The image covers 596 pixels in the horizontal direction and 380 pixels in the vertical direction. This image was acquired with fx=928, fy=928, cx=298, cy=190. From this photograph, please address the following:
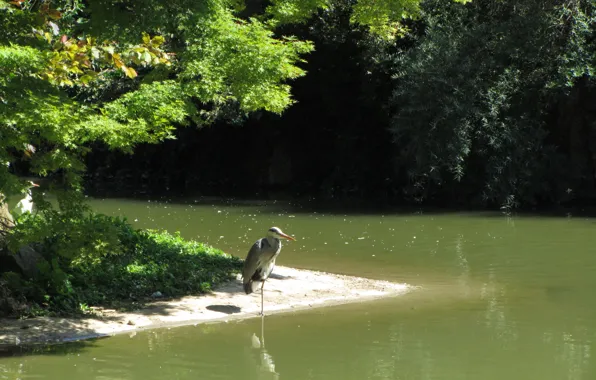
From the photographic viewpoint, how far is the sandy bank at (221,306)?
35.6ft

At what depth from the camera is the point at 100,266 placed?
42.1 ft

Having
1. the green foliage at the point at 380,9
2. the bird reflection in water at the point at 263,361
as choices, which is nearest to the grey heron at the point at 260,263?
the bird reflection in water at the point at 263,361

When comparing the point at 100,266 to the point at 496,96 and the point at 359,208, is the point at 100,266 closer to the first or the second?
the point at 359,208

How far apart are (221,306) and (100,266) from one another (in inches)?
71.1

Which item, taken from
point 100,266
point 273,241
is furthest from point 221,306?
point 100,266

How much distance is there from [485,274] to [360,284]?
2.66m

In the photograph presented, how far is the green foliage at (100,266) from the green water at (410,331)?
119 cm

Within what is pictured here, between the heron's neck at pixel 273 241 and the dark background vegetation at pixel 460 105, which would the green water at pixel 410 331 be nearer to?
the heron's neck at pixel 273 241

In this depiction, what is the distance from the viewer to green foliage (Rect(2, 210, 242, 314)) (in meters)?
9.94

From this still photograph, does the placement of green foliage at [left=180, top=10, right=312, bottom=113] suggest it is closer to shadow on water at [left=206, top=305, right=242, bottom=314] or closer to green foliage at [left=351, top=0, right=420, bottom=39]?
shadow on water at [left=206, top=305, right=242, bottom=314]

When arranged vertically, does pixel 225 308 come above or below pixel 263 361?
above

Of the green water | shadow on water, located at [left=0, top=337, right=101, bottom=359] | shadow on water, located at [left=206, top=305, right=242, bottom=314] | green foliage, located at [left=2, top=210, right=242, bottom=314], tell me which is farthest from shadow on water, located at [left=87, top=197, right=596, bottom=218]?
shadow on water, located at [left=0, top=337, right=101, bottom=359]

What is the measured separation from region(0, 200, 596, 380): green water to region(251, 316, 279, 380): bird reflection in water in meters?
0.02

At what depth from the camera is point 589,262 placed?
55.9 ft
